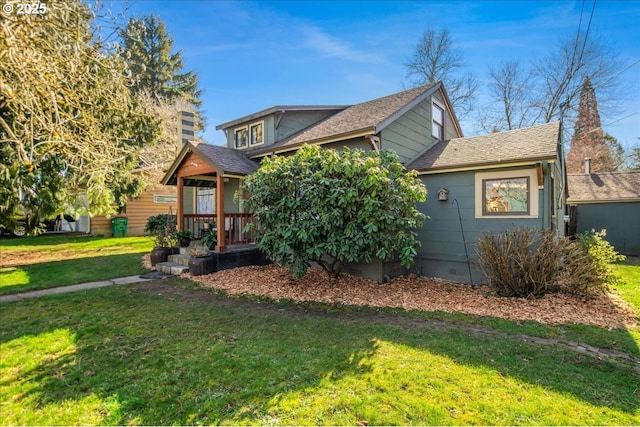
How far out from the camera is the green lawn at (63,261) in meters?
7.70

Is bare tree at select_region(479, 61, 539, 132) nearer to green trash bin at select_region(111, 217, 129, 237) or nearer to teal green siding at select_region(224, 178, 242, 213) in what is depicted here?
teal green siding at select_region(224, 178, 242, 213)

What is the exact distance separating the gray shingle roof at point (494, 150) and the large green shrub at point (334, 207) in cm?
189

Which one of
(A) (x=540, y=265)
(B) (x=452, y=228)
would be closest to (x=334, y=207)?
(B) (x=452, y=228)

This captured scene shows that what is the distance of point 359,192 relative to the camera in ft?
21.0

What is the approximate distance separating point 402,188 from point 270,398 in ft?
16.1

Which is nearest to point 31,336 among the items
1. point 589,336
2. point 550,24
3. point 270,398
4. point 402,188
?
point 270,398

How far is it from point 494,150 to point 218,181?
24.3ft

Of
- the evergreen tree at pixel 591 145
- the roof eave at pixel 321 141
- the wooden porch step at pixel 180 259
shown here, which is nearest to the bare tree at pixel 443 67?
the evergreen tree at pixel 591 145

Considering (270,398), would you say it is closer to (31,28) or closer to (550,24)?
(31,28)

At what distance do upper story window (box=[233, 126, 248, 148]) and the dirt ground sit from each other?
6490 millimetres

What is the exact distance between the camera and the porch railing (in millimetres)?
9531

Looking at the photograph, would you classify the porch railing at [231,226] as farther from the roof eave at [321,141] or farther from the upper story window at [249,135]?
the upper story window at [249,135]

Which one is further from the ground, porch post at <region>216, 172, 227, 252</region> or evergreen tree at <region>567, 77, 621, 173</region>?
evergreen tree at <region>567, 77, 621, 173</region>
